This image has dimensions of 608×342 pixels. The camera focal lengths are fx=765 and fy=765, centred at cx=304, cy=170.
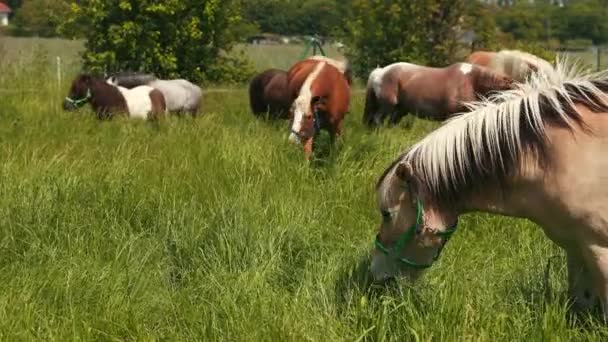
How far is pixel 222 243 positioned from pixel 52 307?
109 centimetres

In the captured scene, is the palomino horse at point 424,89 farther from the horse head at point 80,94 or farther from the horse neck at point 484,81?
the horse head at point 80,94

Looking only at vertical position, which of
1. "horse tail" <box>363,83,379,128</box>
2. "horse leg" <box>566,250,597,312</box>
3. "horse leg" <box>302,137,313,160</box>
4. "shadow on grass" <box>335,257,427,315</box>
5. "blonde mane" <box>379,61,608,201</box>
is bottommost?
"horse tail" <box>363,83,379,128</box>

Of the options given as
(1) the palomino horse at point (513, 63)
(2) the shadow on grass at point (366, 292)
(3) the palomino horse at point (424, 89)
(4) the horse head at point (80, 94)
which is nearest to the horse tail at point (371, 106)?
(3) the palomino horse at point (424, 89)

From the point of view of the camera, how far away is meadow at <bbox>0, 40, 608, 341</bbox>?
3.35m

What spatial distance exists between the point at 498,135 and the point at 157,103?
851 cm

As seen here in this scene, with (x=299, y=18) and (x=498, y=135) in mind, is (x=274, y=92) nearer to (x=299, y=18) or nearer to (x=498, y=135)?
(x=498, y=135)

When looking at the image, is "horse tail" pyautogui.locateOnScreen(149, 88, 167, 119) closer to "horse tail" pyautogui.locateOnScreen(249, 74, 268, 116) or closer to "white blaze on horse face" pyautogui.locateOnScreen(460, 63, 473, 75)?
"horse tail" pyautogui.locateOnScreen(249, 74, 268, 116)

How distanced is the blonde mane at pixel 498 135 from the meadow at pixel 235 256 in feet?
1.86

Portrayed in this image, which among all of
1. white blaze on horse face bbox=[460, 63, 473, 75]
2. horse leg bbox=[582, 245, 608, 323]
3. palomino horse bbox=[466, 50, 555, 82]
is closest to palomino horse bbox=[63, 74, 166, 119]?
white blaze on horse face bbox=[460, 63, 473, 75]

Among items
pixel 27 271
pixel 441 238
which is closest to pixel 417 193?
pixel 441 238

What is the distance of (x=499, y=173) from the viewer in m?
3.24

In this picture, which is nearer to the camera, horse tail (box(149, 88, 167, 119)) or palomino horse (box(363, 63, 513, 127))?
palomino horse (box(363, 63, 513, 127))

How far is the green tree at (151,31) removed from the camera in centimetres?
1517

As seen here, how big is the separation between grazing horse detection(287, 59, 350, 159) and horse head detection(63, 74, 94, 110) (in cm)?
308
